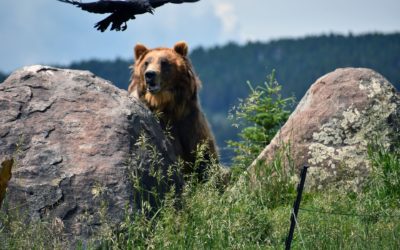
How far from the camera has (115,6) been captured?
8328 millimetres

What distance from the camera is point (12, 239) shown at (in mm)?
6684

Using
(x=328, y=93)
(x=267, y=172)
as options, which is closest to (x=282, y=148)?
(x=267, y=172)

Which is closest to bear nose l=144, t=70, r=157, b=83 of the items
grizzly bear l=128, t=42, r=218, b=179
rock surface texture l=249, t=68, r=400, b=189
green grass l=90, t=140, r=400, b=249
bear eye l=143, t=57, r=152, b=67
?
grizzly bear l=128, t=42, r=218, b=179

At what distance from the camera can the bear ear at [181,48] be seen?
12750mm

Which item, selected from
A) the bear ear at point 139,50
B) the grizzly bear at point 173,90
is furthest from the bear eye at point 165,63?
the bear ear at point 139,50

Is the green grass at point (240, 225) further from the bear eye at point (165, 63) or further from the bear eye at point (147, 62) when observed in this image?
the bear eye at point (147, 62)

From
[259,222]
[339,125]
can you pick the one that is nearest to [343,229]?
[259,222]

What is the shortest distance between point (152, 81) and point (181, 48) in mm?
753

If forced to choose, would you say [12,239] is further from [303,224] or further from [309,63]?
[309,63]

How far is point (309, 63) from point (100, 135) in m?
185

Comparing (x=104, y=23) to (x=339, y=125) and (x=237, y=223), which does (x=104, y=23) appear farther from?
(x=339, y=125)

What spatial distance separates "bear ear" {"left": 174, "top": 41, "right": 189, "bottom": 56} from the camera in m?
12.8

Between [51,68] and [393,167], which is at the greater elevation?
[51,68]

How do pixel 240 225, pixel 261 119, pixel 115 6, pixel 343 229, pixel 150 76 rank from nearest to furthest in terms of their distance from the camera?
pixel 240 225 → pixel 343 229 → pixel 115 6 → pixel 261 119 → pixel 150 76
